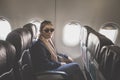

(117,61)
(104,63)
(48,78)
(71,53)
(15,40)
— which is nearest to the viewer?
(117,61)

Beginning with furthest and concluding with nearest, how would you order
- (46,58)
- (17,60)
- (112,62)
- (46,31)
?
1. (46,31)
2. (46,58)
3. (17,60)
4. (112,62)

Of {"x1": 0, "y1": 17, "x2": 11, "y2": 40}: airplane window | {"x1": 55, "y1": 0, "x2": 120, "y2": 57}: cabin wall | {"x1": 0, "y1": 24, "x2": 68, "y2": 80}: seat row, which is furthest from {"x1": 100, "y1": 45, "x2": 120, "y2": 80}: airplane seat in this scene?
{"x1": 0, "y1": 17, "x2": 11, "y2": 40}: airplane window

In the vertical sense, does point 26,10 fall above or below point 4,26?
above

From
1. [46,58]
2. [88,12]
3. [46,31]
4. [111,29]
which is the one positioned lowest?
[46,58]

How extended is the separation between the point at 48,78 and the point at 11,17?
155 centimetres

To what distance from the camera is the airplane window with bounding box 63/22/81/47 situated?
3098 mm

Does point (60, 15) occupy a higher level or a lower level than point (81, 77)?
higher

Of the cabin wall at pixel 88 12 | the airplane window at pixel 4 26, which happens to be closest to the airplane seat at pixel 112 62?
the cabin wall at pixel 88 12

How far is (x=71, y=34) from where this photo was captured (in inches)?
125

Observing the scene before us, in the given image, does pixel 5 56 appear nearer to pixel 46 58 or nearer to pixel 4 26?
pixel 46 58

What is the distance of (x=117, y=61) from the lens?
43.4 inches

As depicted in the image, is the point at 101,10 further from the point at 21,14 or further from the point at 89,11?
the point at 21,14

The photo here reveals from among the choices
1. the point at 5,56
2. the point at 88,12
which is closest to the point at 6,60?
the point at 5,56

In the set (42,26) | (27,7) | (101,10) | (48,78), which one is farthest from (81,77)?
(27,7)
